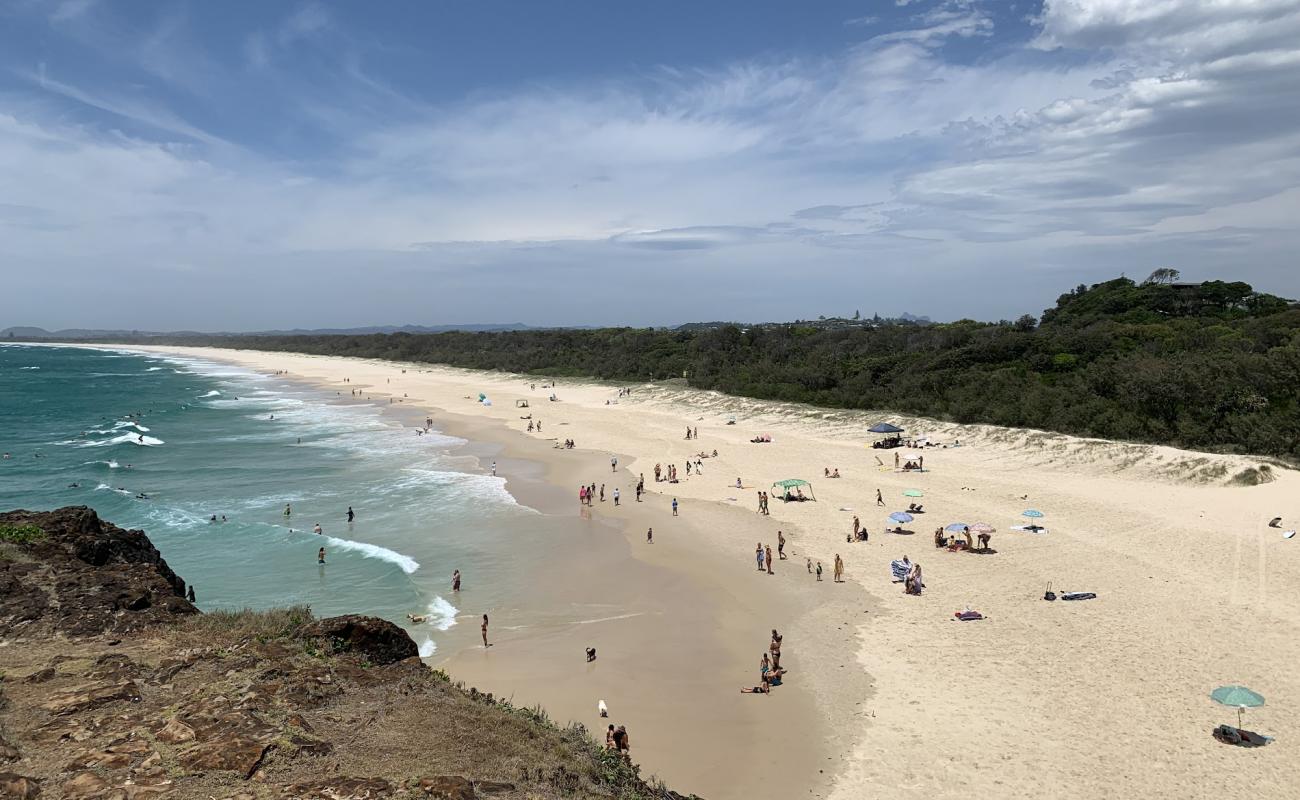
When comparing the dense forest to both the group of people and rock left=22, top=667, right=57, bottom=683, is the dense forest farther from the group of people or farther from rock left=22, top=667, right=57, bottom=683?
rock left=22, top=667, right=57, bottom=683

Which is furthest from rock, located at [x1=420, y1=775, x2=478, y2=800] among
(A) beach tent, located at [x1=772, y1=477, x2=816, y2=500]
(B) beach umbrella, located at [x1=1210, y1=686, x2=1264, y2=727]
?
(A) beach tent, located at [x1=772, y1=477, x2=816, y2=500]

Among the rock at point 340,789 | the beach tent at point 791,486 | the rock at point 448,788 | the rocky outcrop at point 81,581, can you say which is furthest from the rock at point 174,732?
the beach tent at point 791,486

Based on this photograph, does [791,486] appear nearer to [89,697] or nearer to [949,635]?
[949,635]

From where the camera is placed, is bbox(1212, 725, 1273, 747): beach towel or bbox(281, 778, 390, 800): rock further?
bbox(1212, 725, 1273, 747): beach towel

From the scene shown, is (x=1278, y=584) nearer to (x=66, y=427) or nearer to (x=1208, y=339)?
(x=1208, y=339)

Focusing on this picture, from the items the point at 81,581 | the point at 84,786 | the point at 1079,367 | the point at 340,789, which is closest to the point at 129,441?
the point at 81,581

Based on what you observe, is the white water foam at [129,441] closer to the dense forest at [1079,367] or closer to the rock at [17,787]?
the dense forest at [1079,367]

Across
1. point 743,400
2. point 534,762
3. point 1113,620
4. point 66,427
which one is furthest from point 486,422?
point 534,762
